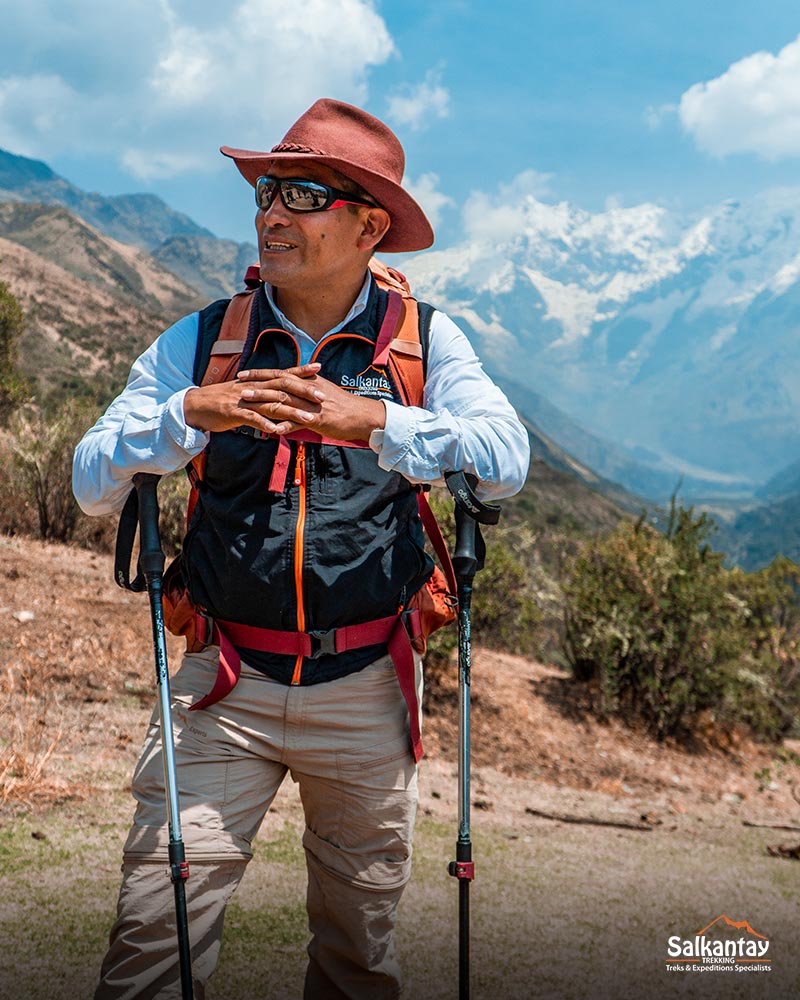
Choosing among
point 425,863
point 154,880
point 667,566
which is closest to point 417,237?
point 154,880

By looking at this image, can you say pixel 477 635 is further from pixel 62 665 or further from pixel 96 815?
pixel 96 815

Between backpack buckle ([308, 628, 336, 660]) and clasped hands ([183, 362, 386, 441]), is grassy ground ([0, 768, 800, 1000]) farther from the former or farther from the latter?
clasped hands ([183, 362, 386, 441])

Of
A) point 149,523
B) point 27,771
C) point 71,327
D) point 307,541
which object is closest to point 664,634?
point 27,771

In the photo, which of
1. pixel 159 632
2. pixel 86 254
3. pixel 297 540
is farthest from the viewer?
pixel 86 254

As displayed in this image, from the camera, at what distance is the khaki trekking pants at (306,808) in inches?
92.2

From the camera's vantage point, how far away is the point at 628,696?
891 centimetres

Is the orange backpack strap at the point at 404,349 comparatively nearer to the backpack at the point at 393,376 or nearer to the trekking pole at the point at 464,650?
the backpack at the point at 393,376

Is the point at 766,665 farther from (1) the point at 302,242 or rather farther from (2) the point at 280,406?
(2) the point at 280,406

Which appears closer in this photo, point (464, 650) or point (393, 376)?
point (393, 376)

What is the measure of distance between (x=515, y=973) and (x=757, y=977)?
3.74ft

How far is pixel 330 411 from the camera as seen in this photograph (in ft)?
7.67

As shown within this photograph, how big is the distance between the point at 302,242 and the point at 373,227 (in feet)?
0.96

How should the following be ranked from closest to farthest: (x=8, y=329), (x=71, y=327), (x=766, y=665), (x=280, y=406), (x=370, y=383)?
(x=280, y=406)
(x=370, y=383)
(x=766, y=665)
(x=8, y=329)
(x=71, y=327)

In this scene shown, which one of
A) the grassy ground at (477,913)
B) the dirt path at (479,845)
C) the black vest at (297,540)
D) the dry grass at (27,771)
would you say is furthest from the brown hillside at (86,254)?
the black vest at (297,540)
